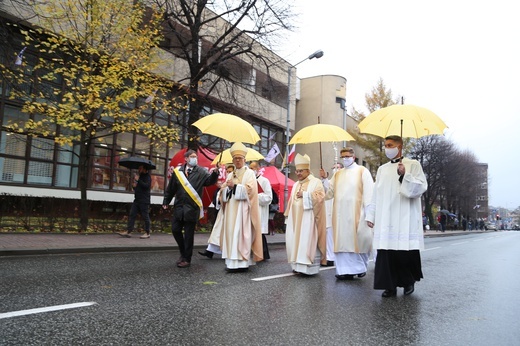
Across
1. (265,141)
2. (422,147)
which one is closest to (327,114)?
(265,141)

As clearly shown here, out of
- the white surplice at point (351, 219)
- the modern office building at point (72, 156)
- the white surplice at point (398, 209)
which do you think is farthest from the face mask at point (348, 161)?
the modern office building at point (72, 156)

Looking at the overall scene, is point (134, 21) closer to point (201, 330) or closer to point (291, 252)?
point (291, 252)

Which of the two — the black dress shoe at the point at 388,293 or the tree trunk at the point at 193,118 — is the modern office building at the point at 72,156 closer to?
the tree trunk at the point at 193,118

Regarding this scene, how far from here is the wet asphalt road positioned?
358 cm

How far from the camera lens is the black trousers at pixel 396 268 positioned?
5.77 m

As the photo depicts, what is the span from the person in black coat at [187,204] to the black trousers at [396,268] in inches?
132

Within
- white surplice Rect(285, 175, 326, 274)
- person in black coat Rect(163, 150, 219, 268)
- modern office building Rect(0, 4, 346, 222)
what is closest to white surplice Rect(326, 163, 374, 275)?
white surplice Rect(285, 175, 326, 274)

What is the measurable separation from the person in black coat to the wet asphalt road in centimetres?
44

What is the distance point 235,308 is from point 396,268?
2.61m

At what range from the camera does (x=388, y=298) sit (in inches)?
223

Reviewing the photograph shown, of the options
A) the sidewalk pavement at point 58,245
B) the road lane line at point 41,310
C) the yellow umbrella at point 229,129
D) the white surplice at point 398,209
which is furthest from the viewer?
the sidewalk pavement at point 58,245

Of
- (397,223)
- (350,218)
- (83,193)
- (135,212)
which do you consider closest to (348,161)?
(350,218)

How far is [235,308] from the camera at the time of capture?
460 centimetres

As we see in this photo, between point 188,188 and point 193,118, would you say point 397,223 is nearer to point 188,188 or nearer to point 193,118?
point 188,188
